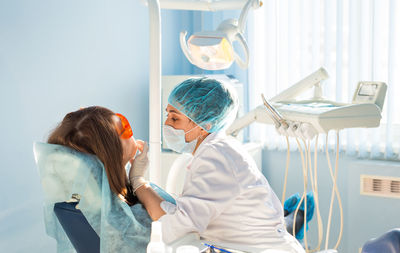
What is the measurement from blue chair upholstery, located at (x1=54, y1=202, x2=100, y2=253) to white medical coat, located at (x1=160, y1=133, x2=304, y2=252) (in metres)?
0.23

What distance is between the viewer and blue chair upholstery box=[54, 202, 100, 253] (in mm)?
1353

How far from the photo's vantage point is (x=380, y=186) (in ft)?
9.05

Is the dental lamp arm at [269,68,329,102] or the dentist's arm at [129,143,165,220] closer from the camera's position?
the dentist's arm at [129,143,165,220]

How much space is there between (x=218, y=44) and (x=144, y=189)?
0.58 meters

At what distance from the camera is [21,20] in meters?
2.20

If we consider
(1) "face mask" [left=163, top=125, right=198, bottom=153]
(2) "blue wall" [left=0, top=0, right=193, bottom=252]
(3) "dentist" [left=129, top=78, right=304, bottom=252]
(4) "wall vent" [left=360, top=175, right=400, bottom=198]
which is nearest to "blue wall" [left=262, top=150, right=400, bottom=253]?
(4) "wall vent" [left=360, top=175, right=400, bottom=198]

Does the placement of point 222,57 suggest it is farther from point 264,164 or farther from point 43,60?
point 264,164

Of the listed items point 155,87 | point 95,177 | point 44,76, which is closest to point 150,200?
point 95,177

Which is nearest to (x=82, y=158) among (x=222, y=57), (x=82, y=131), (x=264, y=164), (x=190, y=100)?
(x=82, y=131)

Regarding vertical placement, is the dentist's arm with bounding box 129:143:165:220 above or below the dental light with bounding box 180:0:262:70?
below

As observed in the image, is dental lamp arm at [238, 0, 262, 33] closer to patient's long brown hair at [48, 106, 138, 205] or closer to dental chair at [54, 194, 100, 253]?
patient's long brown hair at [48, 106, 138, 205]

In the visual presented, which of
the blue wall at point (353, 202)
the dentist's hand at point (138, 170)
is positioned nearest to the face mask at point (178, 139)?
the dentist's hand at point (138, 170)

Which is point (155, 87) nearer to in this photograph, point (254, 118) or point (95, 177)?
point (95, 177)

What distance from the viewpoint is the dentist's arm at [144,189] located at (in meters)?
1.40
